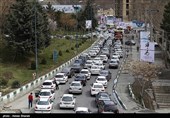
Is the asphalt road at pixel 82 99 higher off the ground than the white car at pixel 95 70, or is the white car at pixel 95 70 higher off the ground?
the white car at pixel 95 70

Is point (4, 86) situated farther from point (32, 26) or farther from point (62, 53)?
point (62, 53)

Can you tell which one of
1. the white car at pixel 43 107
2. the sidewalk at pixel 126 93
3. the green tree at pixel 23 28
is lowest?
the sidewalk at pixel 126 93

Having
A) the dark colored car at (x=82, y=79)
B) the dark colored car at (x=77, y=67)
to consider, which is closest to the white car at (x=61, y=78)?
the dark colored car at (x=82, y=79)

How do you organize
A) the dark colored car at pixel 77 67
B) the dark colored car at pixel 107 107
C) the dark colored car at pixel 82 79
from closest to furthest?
the dark colored car at pixel 107 107
the dark colored car at pixel 82 79
the dark colored car at pixel 77 67

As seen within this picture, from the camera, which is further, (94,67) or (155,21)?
(155,21)

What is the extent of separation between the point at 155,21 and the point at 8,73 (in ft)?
111

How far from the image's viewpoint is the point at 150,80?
127ft

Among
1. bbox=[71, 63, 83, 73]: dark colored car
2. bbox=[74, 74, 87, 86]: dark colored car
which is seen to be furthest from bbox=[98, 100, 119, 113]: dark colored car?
bbox=[71, 63, 83, 73]: dark colored car

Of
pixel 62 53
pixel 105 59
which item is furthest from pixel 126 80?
pixel 62 53

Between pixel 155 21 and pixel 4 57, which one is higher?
pixel 155 21

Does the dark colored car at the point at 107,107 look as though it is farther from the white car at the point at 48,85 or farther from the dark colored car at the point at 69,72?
the dark colored car at the point at 69,72

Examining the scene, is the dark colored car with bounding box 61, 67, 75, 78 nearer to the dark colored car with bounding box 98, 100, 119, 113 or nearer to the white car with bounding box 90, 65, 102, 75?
the white car with bounding box 90, 65, 102, 75

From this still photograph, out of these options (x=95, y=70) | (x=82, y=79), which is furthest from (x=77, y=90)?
(x=95, y=70)

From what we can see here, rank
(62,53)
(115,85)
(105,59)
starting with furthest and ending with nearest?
(62,53) < (105,59) < (115,85)
